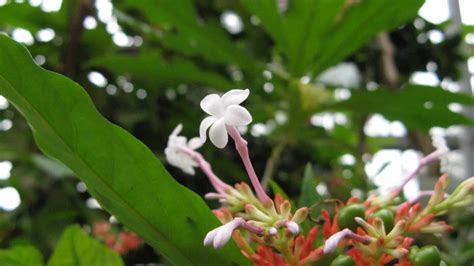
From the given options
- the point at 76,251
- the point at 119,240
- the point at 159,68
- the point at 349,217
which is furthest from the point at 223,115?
the point at 159,68

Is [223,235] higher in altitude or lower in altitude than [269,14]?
lower

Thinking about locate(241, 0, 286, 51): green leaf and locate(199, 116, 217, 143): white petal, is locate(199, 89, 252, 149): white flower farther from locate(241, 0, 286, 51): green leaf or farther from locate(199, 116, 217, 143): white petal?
locate(241, 0, 286, 51): green leaf

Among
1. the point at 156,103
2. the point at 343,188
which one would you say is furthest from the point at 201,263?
the point at 156,103

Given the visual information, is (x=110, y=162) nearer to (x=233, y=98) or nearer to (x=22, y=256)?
(x=233, y=98)

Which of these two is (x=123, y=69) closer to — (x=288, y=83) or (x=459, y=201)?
(x=288, y=83)

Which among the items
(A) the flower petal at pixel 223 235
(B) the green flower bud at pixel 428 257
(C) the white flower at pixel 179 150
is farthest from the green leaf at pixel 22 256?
(B) the green flower bud at pixel 428 257

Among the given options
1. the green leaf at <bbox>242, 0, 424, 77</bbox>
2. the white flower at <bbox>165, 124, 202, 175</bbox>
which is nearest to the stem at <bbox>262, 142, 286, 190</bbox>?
the green leaf at <bbox>242, 0, 424, 77</bbox>

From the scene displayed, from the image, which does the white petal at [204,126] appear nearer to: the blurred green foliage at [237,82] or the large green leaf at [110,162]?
the large green leaf at [110,162]
